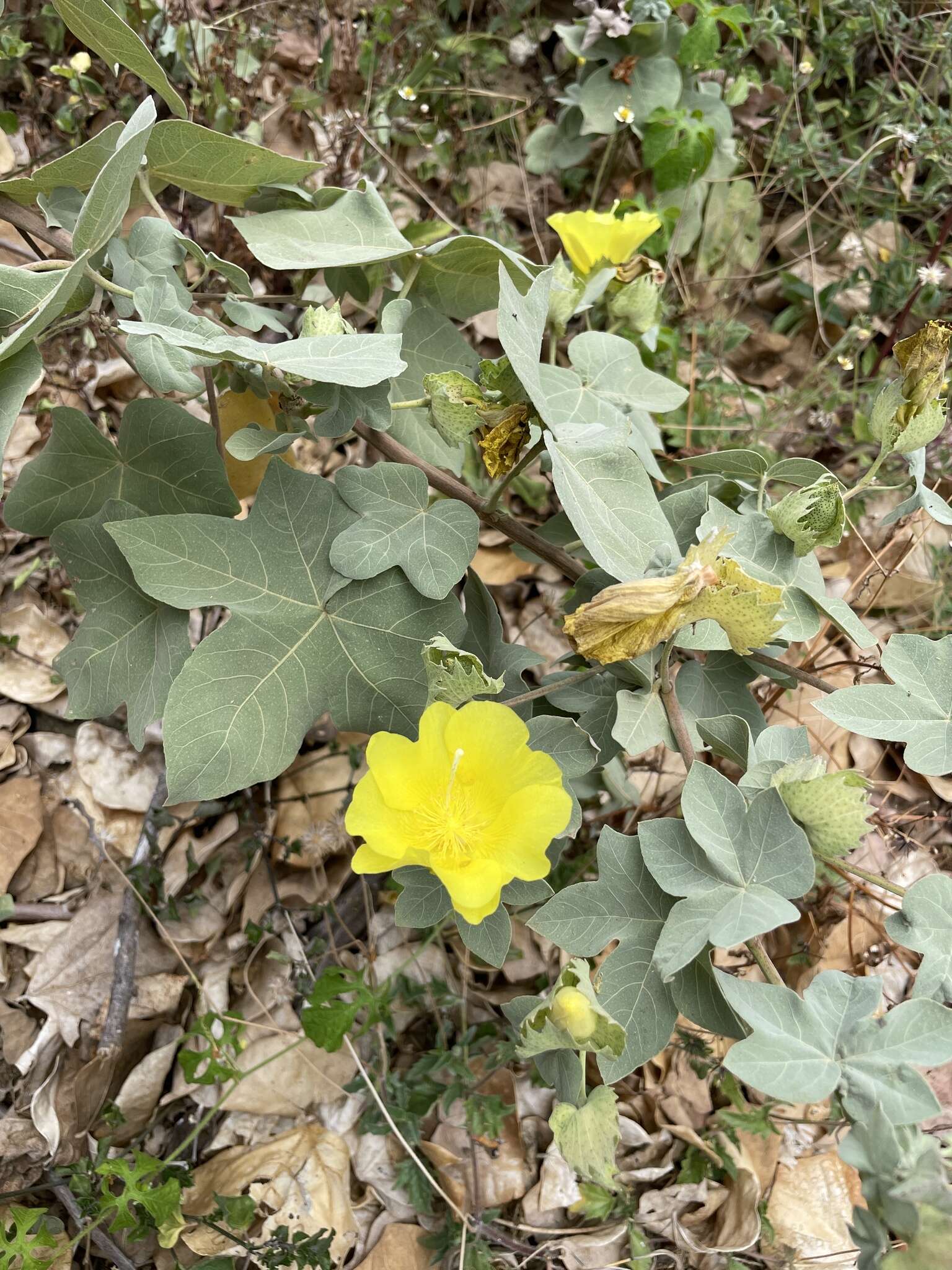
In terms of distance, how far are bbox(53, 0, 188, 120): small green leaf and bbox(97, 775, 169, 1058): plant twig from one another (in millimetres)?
982

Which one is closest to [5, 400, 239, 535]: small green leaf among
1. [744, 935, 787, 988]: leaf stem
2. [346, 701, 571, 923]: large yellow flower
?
[346, 701, 571, 923]: large yellow flower

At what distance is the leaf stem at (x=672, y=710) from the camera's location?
1.09 m

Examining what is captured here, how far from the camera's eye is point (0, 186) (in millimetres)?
1158

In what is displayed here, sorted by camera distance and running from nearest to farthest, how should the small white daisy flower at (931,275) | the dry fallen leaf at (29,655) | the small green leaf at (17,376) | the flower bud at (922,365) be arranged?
the small green leaf at (17,376)
the flower bud at (922,365)
the dry fallen leaf at (29,655)
the small white daisy flower at (931,275)

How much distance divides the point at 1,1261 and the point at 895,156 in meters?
2.65

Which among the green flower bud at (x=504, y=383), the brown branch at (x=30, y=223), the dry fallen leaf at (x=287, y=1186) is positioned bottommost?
the dry fallen leaf at (x=287, y=1186)

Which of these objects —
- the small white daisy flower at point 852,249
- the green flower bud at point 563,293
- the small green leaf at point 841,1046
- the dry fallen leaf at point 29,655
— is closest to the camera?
the small green leaf at point 841,1046

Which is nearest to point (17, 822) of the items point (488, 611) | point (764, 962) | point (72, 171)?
point (488, 611)

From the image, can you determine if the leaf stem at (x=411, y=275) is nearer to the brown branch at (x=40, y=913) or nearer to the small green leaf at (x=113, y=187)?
the small green leaf at (x=113, y=187)

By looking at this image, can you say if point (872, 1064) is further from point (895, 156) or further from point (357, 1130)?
point (895, 156)

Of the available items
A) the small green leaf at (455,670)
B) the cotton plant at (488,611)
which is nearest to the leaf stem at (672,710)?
the cotton plant at (488,611)

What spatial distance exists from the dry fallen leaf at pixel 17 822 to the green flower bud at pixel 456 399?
102 centimetres

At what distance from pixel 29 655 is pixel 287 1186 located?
1.01 meters

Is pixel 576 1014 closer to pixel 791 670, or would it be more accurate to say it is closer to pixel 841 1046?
pixel 841 1046
